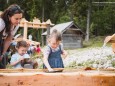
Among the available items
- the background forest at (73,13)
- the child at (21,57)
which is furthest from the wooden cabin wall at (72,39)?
the child at (21,57)

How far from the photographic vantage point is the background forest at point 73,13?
1654 inches

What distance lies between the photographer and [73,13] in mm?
42031

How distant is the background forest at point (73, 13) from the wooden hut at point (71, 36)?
6.10 meters

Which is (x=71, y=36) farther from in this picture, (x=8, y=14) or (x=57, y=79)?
Answer: (x=57, y=79)

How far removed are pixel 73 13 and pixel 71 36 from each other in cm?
693

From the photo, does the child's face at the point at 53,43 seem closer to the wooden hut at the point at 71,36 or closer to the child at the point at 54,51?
the child at the point at 54,51

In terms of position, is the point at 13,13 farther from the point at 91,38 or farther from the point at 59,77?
the point at 91,38

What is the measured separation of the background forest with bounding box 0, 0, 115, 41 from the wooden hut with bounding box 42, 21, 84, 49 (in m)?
6.10

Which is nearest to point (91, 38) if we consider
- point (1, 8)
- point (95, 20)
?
point (95, 20)

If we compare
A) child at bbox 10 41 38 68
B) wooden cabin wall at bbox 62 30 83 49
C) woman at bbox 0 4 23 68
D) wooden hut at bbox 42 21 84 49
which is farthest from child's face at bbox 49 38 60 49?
wooden cabin wall at bbox 62 30 83 49

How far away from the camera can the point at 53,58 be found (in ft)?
18.9

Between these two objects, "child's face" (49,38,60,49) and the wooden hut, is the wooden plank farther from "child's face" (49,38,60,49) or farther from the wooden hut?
the wooden hut

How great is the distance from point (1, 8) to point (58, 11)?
6.07 meters

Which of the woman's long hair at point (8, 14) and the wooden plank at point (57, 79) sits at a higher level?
the woman's long hair at point (8, 14)
